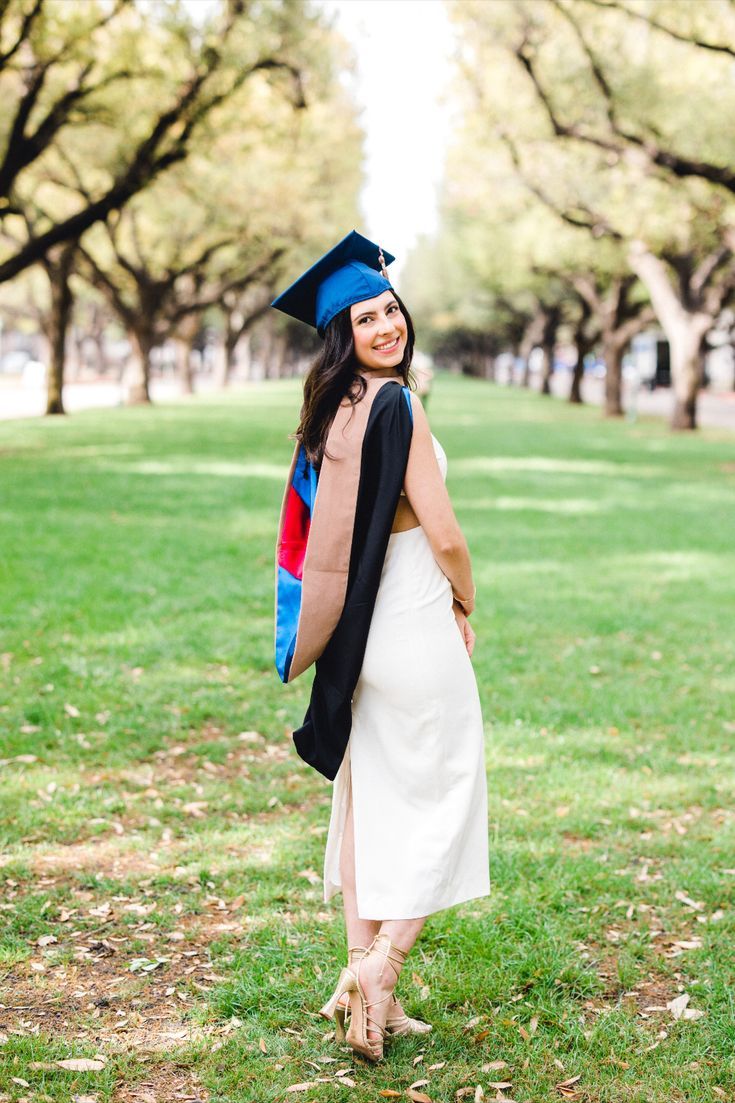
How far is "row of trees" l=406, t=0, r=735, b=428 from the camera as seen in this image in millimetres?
18766

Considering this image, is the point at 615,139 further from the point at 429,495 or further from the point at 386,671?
the point at 386,671

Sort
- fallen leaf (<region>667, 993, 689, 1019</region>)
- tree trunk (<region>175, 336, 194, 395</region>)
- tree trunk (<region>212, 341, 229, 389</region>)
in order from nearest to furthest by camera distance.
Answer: fallen leaf (<region>667, 993, 689, 1019</region>), tree trunk (<region>175, 336, 194, 395</region>), tree trunk (<region>212, 341, 229, 389</region>)

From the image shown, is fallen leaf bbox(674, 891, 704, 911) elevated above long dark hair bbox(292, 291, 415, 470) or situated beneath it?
situated beneath

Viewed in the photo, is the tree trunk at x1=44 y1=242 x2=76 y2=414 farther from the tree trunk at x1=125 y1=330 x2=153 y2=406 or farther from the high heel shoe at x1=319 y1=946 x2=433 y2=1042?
the high heel shoe at x1=319 y1=946 x2=433 y2=1042

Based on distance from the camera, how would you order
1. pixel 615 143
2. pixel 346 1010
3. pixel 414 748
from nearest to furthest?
pixel 414 748
pixel 346 1010
pixel 615 143

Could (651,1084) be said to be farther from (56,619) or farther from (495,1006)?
(56,619)

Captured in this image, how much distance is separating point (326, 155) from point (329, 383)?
109ft

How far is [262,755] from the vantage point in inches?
233

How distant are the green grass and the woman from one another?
52 cm

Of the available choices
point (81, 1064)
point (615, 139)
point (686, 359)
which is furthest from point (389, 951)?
point (686, 359)

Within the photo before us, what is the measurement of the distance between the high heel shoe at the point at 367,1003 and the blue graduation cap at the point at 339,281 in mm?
1740

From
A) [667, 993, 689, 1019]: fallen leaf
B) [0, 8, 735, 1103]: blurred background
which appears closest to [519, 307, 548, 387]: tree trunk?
[0, 8, 735, 1103]: blurred background

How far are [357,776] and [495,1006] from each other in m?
1.00

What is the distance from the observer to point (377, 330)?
3.14m
